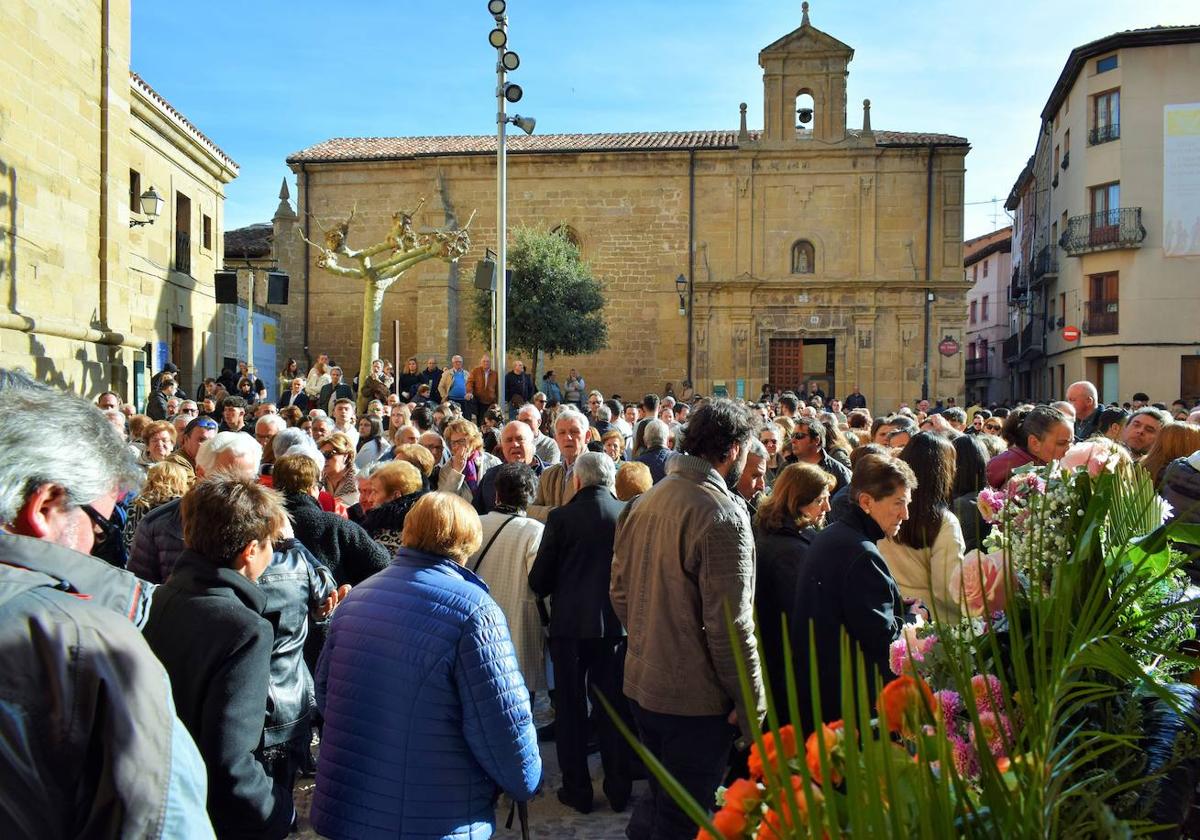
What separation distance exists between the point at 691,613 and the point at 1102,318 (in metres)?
31.6

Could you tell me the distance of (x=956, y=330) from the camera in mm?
29859

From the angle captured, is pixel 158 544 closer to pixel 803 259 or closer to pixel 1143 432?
pixel 1143 432

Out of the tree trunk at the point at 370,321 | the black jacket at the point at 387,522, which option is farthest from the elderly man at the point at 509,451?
the tree trunk at the point at 370,321

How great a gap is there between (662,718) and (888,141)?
29481 millimetres

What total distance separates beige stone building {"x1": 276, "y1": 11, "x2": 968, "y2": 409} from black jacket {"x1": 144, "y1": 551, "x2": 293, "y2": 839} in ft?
87.8

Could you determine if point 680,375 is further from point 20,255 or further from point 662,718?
point 662,718

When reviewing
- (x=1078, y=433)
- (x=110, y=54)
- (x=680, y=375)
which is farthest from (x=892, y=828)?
(x=680, y=375)

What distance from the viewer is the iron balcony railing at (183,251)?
21.1 meters

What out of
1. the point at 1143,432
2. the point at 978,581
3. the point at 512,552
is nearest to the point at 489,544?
the point at 512,552

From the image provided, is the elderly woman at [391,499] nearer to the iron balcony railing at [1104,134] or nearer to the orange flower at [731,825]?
the orange flower at [731,825]

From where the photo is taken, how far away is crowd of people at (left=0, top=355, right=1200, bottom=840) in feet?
5.10

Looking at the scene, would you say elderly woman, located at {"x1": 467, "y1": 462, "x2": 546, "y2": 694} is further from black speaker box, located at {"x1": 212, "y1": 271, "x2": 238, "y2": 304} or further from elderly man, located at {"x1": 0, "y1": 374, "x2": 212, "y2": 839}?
black speaker box, located at {"x1": 212, "y1": 271, "x2": 238, "y2": 304}

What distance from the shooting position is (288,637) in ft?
11.3

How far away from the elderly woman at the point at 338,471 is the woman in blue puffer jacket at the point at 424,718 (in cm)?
316
